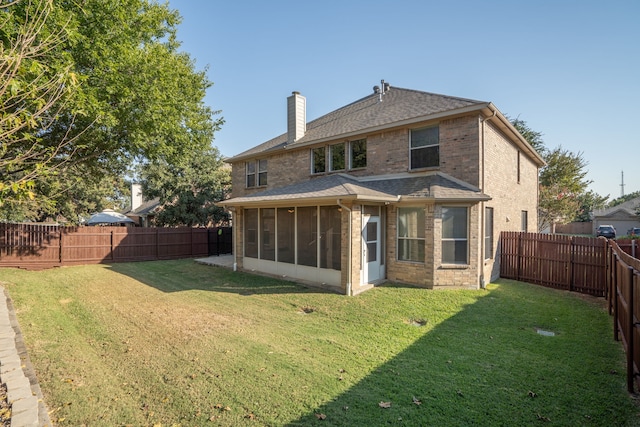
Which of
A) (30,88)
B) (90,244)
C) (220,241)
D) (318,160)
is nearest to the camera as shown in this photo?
(30,88)

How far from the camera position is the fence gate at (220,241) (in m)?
19.0

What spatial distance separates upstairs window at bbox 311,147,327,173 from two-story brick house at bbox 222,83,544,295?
24 cm

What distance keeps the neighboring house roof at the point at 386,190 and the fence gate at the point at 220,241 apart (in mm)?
7525

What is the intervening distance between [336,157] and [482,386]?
409 inches

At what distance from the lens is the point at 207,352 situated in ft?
17.8

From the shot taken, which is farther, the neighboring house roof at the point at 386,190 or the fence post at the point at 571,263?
the fence post at the point at 571,263

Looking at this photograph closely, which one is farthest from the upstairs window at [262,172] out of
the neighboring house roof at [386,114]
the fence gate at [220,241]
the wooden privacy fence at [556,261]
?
the wooden privacy fence at [556,261]

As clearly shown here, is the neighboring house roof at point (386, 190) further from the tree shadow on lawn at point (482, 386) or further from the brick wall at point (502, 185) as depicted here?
the tree shadow on lawn at point (482, 386)

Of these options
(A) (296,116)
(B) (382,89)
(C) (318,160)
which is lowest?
(C) (318,160)

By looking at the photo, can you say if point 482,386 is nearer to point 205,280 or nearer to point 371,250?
point 371,250

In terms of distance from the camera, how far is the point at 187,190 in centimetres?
2038

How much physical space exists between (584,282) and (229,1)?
1511cm

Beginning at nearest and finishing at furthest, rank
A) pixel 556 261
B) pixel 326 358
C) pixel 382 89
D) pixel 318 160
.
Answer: pixel 326 358, pixel 556 261, pixel 318 160, pixel 382 89

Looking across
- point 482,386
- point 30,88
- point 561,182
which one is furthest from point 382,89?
point 561,182
